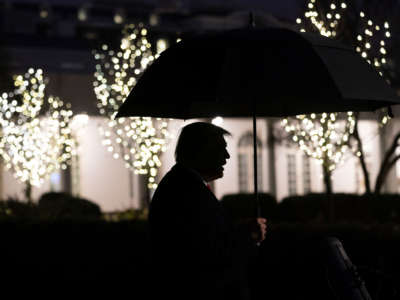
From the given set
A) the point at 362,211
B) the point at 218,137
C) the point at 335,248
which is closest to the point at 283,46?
the point at 218,137

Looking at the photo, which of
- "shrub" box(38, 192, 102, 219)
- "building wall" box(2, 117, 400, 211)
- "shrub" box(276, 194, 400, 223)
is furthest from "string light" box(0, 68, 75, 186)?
"shrub" box(276, 194, 400, 223)

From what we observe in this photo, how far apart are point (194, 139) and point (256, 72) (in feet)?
2.56

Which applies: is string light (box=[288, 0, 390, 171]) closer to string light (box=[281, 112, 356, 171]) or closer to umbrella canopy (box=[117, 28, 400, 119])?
string light (box=[281, 112, 356, 171])

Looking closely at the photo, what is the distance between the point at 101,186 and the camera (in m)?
25.8

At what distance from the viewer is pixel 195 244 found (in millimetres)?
4293

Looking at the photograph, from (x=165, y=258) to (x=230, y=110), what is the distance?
223 cm

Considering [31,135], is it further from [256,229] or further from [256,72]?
[256,229]

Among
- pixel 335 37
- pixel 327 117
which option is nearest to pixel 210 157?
pixel 327 117

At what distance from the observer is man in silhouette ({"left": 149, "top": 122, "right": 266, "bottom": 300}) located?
4309 millimetres

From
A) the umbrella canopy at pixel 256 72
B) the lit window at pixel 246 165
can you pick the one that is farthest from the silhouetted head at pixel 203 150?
the lit window at pixel 246 165

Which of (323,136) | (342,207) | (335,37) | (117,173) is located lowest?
(342,207)

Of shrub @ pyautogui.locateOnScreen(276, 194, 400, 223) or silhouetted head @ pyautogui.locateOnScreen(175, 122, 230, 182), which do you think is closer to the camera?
silhouetted head @ pyautogui.locateOnScreen(175, 122, 230, 182)

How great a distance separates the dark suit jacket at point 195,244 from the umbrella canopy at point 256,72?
2.53ft

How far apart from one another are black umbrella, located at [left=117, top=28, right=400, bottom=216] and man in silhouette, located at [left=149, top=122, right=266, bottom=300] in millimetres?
592
